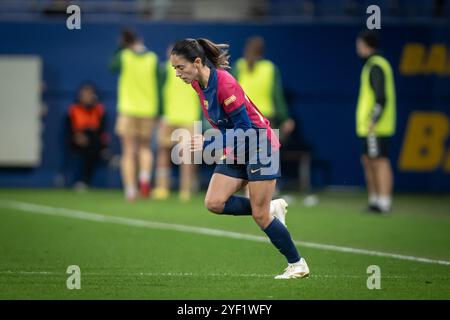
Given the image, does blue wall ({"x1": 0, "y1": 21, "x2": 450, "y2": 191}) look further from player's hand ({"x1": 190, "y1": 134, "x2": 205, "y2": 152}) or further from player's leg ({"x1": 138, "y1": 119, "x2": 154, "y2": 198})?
player's hand ({"x1": 190, "y1": 134, "x2": 205, "y2": 152})

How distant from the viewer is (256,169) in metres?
8.75

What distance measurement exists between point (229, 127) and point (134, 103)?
869 centimetres

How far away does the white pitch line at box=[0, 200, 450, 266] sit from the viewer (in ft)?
35.7

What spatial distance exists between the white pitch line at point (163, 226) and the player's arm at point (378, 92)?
11.4 feet

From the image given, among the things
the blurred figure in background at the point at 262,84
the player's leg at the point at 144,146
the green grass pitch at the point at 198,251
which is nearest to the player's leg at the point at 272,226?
the green grass pitch at the point at 198,251

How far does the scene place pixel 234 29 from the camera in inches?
791

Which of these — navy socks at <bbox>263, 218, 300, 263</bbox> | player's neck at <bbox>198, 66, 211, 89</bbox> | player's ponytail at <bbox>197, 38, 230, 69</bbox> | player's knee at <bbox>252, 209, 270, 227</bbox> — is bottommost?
navy socks at <bbox>263, 218, 300, 263</bbox>

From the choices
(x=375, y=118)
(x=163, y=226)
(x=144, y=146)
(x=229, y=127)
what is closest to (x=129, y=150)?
(x=144, y=146)

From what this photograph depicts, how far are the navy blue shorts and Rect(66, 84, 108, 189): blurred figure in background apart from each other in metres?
11.2

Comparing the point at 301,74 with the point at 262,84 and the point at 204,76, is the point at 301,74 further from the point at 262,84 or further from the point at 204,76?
the point at 204,76

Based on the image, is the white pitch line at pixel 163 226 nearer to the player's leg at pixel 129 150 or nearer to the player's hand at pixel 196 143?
the player's leg at pixel 129 150

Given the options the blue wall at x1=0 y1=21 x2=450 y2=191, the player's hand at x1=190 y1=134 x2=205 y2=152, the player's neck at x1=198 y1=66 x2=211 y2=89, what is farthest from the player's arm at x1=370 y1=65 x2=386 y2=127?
the player's hand at x1=190 y1=134 x2=205 y2=152

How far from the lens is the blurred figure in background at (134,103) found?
17250mm
